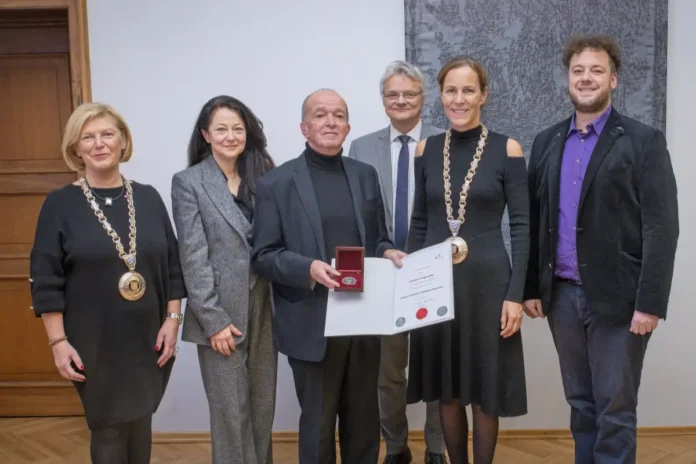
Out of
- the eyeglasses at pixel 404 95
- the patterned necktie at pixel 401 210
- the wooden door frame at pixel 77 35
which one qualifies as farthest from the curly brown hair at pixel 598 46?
the wooden door frame at pixel 77 35

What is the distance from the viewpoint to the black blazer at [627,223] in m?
2.00

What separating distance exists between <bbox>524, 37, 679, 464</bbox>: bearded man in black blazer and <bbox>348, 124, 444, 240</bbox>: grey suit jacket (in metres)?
0.69

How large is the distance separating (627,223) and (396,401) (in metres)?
1.37

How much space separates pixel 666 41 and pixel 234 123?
229 centimetres

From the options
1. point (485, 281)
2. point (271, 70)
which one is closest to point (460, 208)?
point (485, 281)

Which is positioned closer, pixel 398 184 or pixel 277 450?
pixel 398 184

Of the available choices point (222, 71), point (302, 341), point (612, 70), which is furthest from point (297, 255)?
point (222, 71)

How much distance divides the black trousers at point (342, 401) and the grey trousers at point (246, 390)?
10.0 inches

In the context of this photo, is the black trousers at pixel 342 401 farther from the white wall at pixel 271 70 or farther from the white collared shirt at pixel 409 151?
the white wall at pixel 271 70

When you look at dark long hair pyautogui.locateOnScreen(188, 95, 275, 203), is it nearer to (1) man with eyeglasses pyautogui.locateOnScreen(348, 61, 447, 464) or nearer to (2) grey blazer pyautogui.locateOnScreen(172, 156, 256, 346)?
(2) grey blazer pyautogui.locateOnScreen(172, 156, 256, 346)

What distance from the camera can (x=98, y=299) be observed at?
6.44ft

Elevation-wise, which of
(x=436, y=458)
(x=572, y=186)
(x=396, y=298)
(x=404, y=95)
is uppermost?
(x=404, y=95)

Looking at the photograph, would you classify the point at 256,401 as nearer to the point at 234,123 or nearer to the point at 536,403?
the point at 234,123

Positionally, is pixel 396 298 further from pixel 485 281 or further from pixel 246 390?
pixel 246 390
